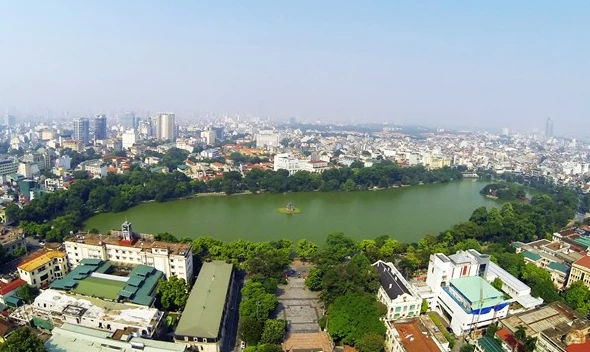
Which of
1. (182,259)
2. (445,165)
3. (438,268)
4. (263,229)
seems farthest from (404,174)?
(182,259)

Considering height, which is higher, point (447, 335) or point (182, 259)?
point (182, 259)

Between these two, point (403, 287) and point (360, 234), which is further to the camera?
point (360, 234)

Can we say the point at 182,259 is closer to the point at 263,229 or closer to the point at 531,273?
the point at 263,229

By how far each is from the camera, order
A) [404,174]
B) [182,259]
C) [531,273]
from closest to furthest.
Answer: [182,259] → [531,273] → [404,174]

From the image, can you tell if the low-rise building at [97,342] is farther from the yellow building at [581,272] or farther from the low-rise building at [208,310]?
the yellow building at [581,272]

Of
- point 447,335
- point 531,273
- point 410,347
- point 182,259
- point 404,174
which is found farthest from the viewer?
point 404,174

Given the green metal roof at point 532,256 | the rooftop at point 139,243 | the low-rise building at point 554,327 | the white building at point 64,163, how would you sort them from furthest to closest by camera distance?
the white building at point 64,163, the green metal roof at point 532,256, the rooftop at point 139,243, the low-rise building at point 554,327

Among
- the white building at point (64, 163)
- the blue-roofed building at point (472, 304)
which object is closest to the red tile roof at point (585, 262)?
the blue-roofed building at point (472, 304)
